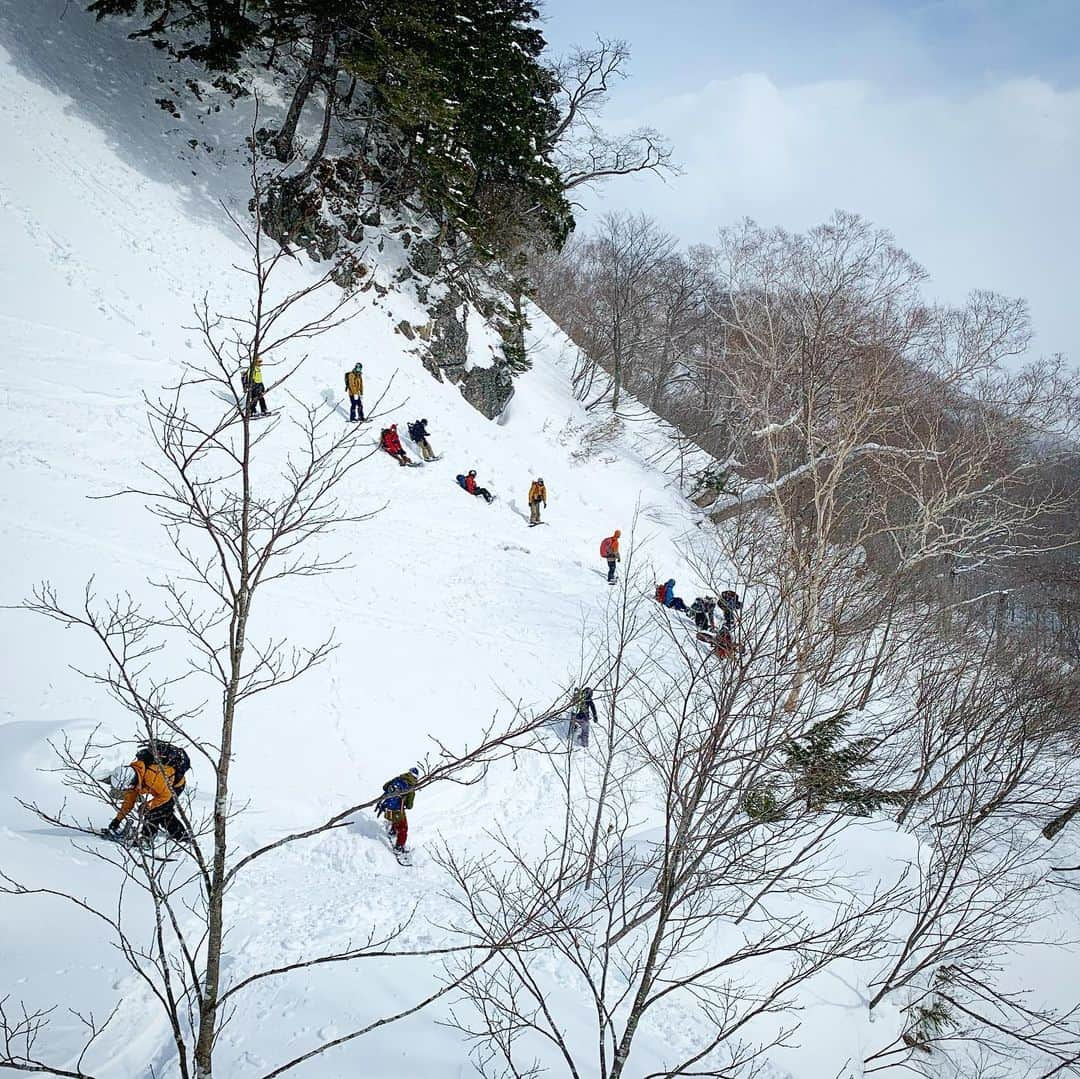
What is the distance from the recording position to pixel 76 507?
10.7 meters

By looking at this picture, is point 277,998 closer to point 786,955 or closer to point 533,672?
point 786,955

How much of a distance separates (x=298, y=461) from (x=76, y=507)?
4293 mm

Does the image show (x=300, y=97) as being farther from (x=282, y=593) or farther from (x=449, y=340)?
(x=282, y=593)

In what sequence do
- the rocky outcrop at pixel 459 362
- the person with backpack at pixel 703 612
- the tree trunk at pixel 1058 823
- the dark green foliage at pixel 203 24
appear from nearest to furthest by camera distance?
the tree trunk at pixel 1058 823 < the person with backpack at pixel 703 612 < the dark green foliage at pixel 203 24 < the rocky outcrop at pixel 459 362

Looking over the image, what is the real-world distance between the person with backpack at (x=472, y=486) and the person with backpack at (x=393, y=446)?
61.5 inches

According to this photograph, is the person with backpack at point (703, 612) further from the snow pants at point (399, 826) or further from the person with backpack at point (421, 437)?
the snow pants at point (399, 826)

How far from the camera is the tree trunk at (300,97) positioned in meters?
17.3

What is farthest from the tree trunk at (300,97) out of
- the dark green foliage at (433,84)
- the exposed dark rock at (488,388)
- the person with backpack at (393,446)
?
the person with backpack at (393,446)

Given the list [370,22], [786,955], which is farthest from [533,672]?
[370,22]

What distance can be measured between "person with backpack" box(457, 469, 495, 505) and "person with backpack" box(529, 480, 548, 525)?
1.13 m

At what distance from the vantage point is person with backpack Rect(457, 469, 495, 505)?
54.8 ft

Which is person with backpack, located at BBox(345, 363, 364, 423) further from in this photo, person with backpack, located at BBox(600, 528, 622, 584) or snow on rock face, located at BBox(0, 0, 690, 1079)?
person with backpack, located at BBox(600, 528, 622, 584)

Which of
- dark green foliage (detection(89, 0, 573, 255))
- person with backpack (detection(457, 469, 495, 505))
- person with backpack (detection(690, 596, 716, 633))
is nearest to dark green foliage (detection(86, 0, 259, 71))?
dark green foliage (detection(89, 0, 573, 255))

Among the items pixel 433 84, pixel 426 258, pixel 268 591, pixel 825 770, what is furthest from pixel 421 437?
pixel 825 770
